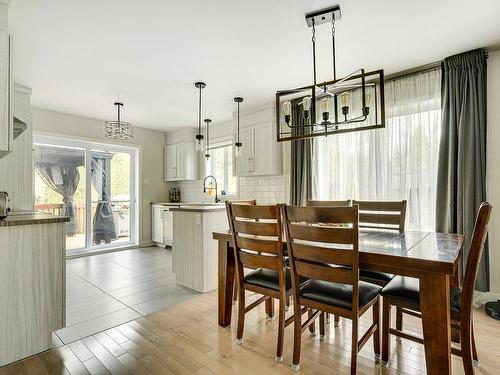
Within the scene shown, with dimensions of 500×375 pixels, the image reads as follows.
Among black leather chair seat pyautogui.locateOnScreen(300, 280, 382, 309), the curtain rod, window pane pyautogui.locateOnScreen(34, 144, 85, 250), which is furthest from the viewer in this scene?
window pane pyautogui.locateOnScreen(34, 144, 85, 250)

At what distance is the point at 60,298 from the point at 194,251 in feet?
4.75

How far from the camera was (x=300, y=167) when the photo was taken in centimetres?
413

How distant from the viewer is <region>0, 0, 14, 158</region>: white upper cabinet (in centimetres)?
184

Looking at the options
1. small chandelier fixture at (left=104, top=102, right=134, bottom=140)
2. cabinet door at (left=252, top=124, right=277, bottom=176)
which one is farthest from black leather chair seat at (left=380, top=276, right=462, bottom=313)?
small chandelier fixture at (left=104, top=102, right=134, bottom=140)

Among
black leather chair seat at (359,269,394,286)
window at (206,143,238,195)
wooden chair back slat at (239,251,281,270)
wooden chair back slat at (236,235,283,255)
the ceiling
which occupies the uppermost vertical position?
the ceiling

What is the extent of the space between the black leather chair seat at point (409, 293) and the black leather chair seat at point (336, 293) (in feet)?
0.27

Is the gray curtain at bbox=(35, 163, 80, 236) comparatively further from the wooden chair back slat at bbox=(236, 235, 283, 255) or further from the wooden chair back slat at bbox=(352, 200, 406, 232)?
the wooden chair back slat at bbox=(352, 200, 406, 232)

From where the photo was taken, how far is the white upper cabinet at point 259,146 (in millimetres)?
4387

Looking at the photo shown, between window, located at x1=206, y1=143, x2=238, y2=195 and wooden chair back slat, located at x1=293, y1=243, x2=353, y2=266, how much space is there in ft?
11.9

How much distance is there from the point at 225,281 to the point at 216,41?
7.26 feet

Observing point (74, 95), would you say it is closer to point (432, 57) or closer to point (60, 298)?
point (60, 298)

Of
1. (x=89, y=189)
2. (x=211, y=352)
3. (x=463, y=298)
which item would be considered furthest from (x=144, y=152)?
(x=463, y=298)

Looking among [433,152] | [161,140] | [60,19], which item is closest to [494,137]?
[433,152]

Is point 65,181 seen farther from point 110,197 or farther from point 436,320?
point 436,320
